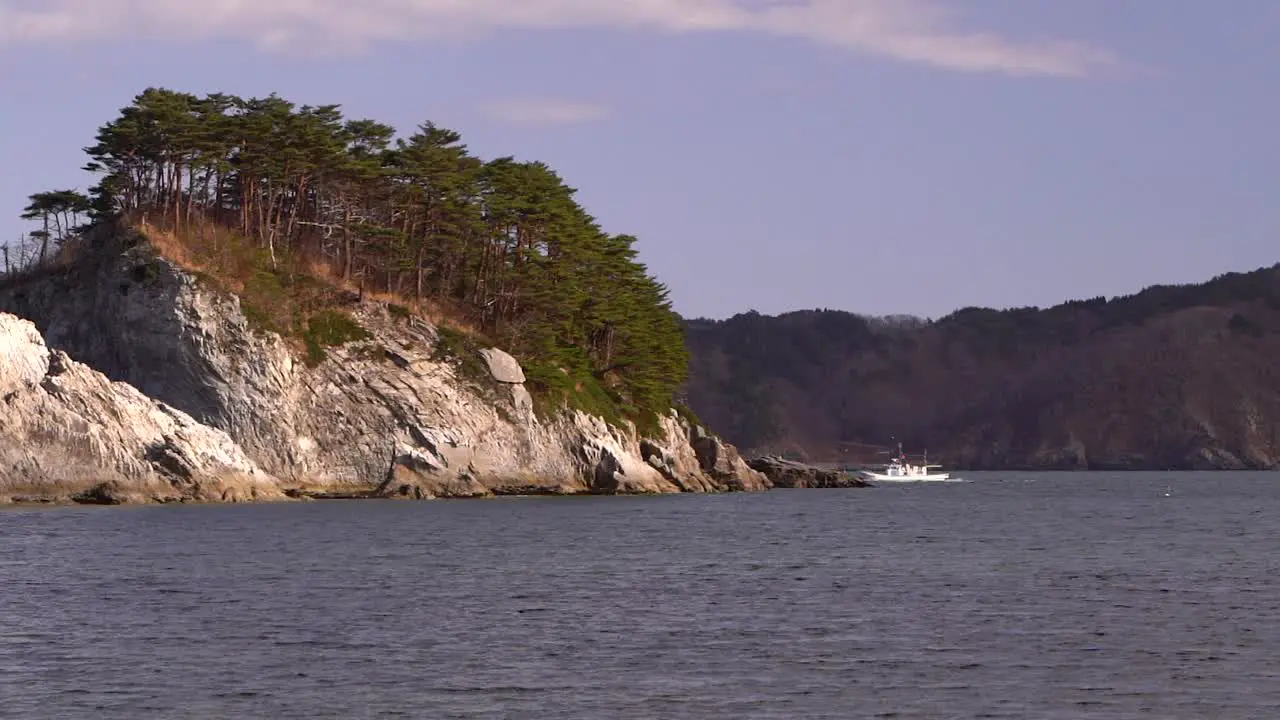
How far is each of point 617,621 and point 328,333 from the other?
62.9 m

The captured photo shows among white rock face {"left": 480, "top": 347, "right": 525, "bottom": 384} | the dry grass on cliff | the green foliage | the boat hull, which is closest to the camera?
the dry grass on cliff

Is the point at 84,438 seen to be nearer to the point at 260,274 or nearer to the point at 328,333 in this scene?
the point at 260,274

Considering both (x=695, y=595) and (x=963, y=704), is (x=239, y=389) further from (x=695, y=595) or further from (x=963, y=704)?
(x=963, y=704)

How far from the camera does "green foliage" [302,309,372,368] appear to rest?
9725 cm

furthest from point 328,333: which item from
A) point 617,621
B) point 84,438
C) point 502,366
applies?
point 617,621

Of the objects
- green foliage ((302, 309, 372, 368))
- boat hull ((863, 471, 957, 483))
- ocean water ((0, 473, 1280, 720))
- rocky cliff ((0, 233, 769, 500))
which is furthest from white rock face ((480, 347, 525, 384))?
boat hull ((863, 471, 957, 483))

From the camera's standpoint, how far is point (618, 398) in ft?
395

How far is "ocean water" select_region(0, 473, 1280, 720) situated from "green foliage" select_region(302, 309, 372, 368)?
2257 centimetres

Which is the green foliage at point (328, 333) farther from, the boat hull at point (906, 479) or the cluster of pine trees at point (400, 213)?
the boat hull at point (906, 479)

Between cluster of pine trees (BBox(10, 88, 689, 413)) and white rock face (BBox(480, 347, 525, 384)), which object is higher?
cluster of pine trees (BBox(10, 88, 689, 413))

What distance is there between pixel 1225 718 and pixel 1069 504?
93.5 m

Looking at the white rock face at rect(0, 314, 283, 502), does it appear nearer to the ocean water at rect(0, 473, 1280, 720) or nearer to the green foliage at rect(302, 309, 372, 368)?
the ocean water at rect(0, 473, 1280, 720)

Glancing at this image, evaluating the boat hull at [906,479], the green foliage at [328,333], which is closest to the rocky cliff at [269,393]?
the green foliage at [328,333]

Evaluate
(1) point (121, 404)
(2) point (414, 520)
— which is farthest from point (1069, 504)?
(1) point (121, 404)
